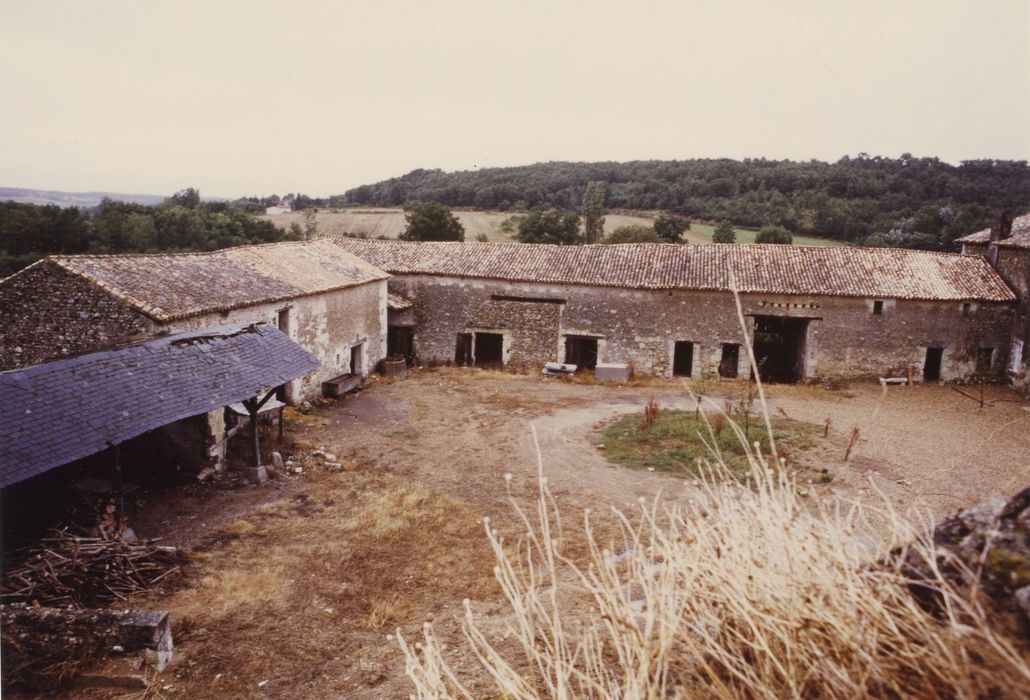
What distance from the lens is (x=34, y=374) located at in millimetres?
9617

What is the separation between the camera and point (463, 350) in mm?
27438

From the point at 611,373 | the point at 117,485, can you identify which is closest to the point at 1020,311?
the point at 611,373

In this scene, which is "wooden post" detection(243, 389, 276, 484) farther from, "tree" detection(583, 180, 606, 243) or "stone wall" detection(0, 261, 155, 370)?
"tree" detection(583, 180, 606, 243)

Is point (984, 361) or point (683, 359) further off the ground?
point (984, 361)

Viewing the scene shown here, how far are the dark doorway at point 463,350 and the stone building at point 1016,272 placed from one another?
20.6 metres

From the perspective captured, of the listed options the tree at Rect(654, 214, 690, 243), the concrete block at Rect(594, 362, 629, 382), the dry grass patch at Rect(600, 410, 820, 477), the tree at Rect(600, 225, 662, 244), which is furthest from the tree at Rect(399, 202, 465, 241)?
the dry grass patch at Rect(600, 410, 820, 477)

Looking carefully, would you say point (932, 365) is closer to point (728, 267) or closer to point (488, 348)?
point (728, 267)

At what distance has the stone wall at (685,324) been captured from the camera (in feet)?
78.4

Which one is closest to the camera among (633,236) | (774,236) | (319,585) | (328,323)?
(319,585)

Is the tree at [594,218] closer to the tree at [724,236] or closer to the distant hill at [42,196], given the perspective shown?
the tree at [724,236]

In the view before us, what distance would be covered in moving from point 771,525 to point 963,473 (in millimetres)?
14046

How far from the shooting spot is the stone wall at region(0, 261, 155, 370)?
545 inches

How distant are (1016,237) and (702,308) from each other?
1224 centimetres

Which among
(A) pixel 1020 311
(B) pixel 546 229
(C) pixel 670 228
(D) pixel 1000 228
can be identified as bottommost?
(A) pixel 1020 311
